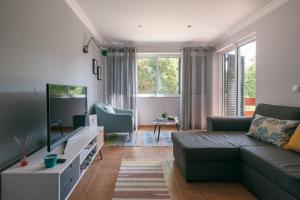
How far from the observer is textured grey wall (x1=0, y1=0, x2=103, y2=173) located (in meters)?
1.81

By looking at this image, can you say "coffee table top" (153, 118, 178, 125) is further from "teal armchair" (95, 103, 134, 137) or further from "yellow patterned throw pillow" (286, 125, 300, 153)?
"yellow patterned throw pillow" (286, 125, 300, 153)

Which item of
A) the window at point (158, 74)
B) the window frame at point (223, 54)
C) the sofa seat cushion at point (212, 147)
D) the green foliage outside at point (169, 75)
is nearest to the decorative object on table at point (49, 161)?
the sofa seat cushion at point (212, 147)

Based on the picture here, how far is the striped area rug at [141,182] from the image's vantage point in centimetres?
238

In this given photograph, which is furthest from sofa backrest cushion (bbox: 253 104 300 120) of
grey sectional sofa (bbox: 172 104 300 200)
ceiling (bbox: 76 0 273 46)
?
ceiling (bbox: 76 0 273 46)

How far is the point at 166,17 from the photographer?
419 centimetres

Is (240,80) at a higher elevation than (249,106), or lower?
higher

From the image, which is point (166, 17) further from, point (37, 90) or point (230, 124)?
point (37, 90)

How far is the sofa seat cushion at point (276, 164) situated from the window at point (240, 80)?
85.5 inches

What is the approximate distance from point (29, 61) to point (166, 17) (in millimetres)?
2701

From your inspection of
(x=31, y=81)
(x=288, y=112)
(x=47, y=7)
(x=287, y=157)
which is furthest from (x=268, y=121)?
(x=47, y=7)

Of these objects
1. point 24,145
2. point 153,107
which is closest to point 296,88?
point 24,145

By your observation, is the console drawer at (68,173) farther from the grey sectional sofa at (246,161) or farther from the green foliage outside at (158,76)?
the green foliage outside at (158,76)

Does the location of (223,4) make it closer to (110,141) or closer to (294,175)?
(294,175)

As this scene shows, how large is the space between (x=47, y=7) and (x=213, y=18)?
2.87 m
